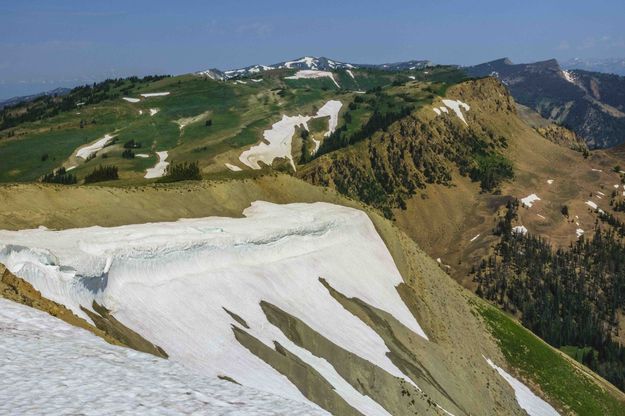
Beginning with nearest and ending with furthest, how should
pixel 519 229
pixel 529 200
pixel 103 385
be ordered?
pixel 103 385
pixel 519 229
pixel 529 200

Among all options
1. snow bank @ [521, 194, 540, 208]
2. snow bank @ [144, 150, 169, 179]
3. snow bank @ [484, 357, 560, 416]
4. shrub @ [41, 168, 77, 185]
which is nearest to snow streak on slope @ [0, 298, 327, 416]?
snow bank @ [484, 357, 560, 416]

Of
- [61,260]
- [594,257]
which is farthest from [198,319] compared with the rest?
[594,257]

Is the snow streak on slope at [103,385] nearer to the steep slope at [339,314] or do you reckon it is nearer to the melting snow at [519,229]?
the steep slope at [339,314]


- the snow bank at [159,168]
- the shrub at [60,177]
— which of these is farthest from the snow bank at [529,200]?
the shrub at [60,177]

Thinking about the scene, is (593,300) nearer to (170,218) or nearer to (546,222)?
(546,222)

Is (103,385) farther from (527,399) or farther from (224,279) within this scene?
(527,399)

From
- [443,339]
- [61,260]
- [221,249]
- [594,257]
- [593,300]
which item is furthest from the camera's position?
[594,257]

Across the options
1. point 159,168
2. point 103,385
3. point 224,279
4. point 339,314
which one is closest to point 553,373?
point 339,314
